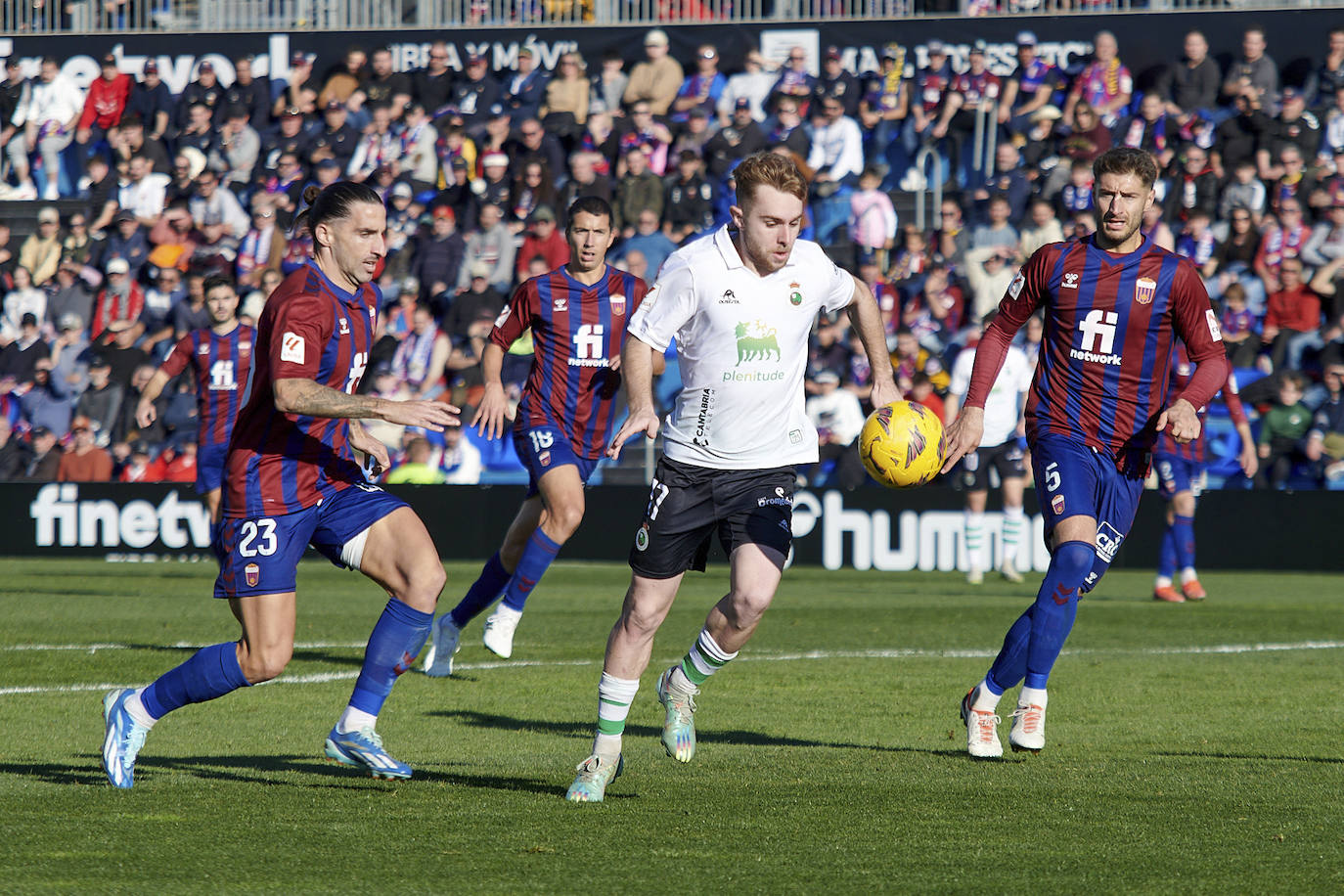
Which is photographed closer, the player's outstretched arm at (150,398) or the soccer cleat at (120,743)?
the soccer cleat at (120,743)

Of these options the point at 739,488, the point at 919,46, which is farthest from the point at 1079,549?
the point at 919,46

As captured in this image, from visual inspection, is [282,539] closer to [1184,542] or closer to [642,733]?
[642,733]

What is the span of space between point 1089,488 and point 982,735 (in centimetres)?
112

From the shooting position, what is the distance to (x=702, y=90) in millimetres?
24406

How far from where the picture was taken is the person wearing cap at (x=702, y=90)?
79.7 ft

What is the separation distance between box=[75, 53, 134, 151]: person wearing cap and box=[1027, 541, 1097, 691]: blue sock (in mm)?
22170

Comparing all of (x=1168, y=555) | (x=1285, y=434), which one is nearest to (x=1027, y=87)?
(x=1285, y=434)

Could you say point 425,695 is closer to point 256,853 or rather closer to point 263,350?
point 263,350

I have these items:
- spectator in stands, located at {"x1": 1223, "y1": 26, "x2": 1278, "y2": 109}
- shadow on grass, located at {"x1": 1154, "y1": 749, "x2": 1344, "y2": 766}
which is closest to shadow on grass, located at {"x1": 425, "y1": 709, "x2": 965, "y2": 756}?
shadow on grass, located at {"x1": 1154, "y1": 749, "x2": 1344, "y2": 766}

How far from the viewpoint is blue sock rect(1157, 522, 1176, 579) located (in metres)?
15.5

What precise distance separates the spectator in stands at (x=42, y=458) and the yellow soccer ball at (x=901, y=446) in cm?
1646

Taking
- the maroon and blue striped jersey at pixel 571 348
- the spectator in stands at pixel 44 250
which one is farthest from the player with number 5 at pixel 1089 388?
the spectator in stands at pixel 44 250

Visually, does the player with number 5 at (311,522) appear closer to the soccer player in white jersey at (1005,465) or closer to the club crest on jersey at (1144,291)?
the club crest on jersey at (1144,291)

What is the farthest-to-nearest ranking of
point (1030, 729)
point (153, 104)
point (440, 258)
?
point (153, 104) → point (440, 258) → point (1030, 729)
